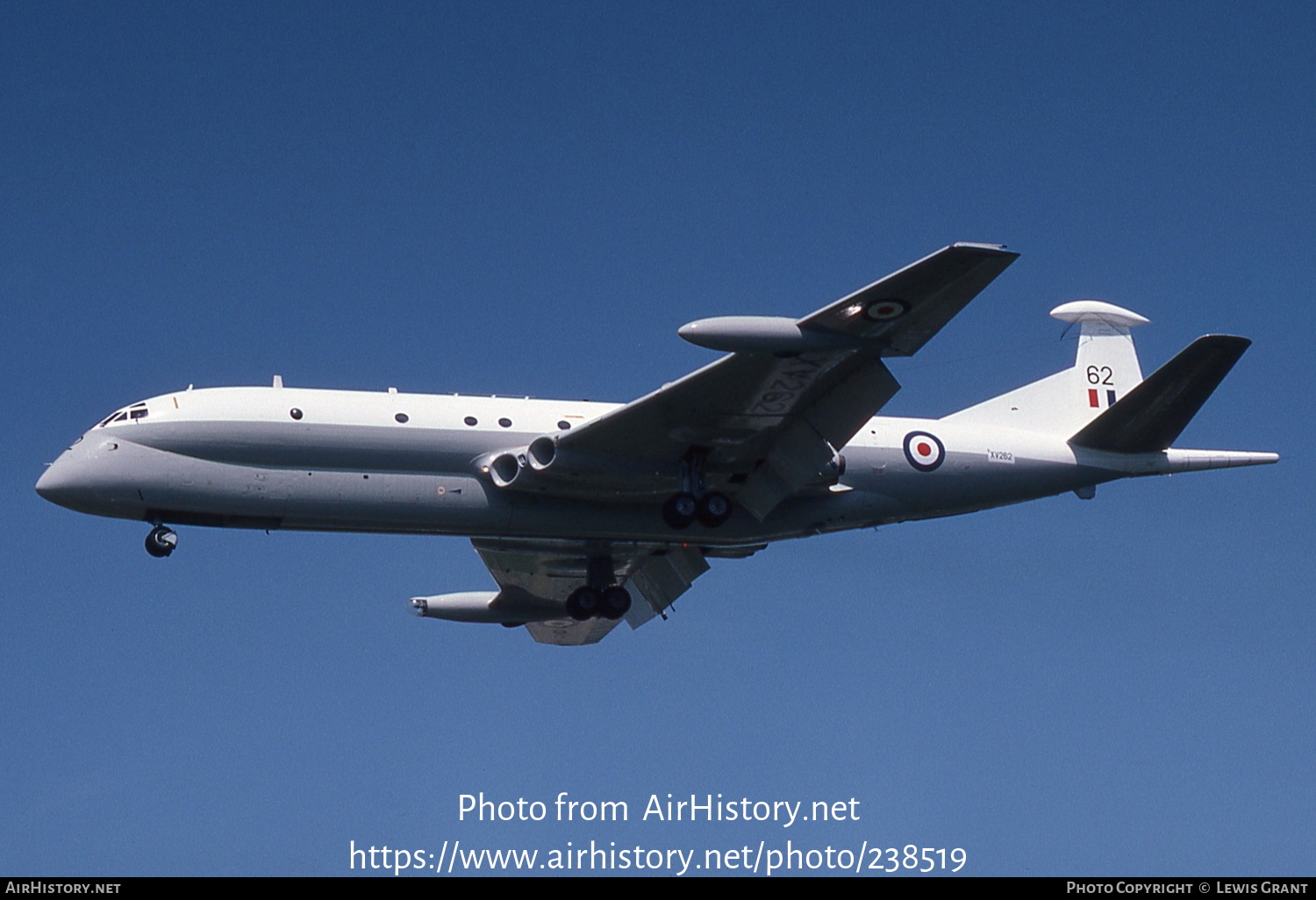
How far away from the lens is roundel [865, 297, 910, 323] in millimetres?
23000

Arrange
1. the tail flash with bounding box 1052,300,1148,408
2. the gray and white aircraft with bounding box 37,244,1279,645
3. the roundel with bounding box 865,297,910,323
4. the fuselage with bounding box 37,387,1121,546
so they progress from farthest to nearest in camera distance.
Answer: the tail flash with bounding box 1052,300,1148,408, the fuselage with bounding box 37,387,1121,546, the gray and white aircraft with bounding box 37,244,1279,645, the roundel with bounding box 865,297,910,323

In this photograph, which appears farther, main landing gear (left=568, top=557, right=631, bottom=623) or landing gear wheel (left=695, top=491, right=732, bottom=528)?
main landing gear (left=568, top=557, right=631, bottom=623)

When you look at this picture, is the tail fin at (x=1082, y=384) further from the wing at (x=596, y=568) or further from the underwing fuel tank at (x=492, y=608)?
the underwing fuel tank at (x=492, y=608)

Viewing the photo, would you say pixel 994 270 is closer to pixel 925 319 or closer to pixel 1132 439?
pixel 925 319

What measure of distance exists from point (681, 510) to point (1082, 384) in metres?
8.73

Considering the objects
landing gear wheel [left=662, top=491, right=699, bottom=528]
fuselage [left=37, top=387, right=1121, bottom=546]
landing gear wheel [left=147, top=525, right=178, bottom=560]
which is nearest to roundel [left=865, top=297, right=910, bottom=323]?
landing gear wheel [left=662, top=491, right=699, bottom=528]

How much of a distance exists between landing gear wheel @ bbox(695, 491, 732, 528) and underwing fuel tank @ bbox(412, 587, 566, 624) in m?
6.54

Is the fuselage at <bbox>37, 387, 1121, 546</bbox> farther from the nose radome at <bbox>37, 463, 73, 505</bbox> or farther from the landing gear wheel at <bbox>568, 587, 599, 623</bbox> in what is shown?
the landing gear wheel at <bbox>568, 587, 599, 623</bbox>

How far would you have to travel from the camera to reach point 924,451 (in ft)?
94.1

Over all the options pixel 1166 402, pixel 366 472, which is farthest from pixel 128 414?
pixel 1166 402

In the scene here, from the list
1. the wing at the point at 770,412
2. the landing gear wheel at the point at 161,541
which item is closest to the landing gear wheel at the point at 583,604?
the wing at the point at 770,412

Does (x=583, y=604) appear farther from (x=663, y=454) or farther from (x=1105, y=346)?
(x=1105, y=346)
